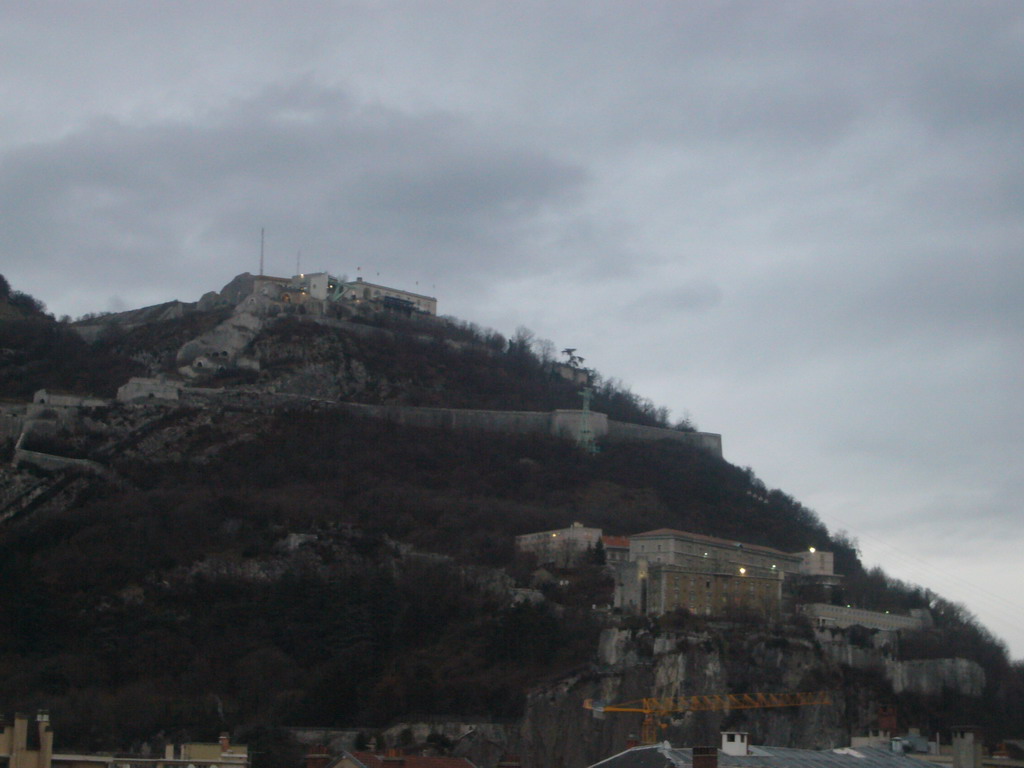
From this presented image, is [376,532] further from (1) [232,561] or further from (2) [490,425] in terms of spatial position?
(2) [490,425]

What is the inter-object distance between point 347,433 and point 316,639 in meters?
28.7

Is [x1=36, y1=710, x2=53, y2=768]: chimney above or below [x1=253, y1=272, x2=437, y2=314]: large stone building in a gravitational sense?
below

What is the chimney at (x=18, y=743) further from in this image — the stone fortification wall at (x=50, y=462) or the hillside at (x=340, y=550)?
the stone fortification wall at (x=50, y=462)

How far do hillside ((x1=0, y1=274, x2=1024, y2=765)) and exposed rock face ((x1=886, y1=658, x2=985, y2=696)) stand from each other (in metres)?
0.80

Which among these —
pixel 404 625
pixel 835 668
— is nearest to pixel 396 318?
pixel 404 625

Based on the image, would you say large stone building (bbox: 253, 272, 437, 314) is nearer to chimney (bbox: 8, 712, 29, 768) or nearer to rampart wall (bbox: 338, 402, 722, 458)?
rampart wall (bbox: 338, 402, 722, 458)

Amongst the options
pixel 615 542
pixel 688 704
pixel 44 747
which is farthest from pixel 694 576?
pixel 44 747

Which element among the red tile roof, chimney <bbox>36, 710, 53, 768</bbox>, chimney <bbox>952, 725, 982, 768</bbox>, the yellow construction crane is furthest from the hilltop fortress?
chimney <bbox>36, 710, 53, 768</bbox>

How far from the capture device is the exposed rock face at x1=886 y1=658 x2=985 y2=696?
307 ft

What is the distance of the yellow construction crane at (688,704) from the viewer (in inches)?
3415

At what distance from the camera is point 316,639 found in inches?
3834

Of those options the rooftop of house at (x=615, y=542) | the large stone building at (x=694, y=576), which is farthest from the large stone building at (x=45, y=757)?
the rooftop of house at (x=615, y=542)

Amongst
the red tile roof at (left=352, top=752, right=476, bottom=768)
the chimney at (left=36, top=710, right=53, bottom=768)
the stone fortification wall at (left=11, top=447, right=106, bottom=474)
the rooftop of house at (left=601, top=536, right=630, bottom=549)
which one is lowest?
the red tile roof at (left=352, top=752, right=476, bottom=768)

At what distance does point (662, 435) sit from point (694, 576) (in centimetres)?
3420
